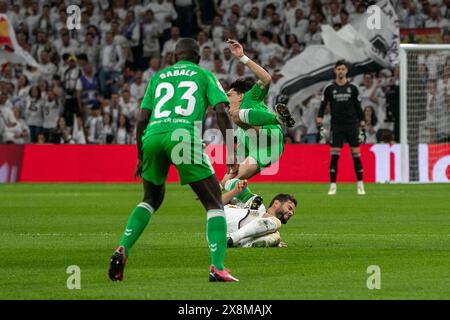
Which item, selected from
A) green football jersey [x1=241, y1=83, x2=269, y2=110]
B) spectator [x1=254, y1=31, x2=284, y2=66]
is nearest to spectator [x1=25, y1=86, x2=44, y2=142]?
spectator [x1=254, y1=31, x2=284, y2=66]

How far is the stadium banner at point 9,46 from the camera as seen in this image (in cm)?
3047

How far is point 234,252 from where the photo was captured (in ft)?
41.1

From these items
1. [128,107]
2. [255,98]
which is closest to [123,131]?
[128,107]

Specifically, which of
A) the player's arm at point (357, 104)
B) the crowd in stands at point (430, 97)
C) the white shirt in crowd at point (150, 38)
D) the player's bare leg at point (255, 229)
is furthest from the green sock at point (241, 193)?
the white shirt in crowd at point (150, 38)

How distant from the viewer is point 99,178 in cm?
2969

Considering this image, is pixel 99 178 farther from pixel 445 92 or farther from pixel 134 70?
pixel 445 92

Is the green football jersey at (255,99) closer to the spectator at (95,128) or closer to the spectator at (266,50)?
the spectator at (95,128)

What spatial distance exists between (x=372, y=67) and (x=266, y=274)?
1922cm

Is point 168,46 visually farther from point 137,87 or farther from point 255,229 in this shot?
point 255,229

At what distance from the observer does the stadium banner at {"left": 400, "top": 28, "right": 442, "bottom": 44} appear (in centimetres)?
2967

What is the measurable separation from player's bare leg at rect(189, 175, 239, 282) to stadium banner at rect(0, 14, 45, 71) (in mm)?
21445

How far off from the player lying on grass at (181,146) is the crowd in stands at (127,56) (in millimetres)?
18796

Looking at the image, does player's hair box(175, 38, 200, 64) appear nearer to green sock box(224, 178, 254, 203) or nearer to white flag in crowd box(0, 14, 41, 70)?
green sock box(224, 178, 254, 203)

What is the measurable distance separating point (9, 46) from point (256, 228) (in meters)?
19.1
